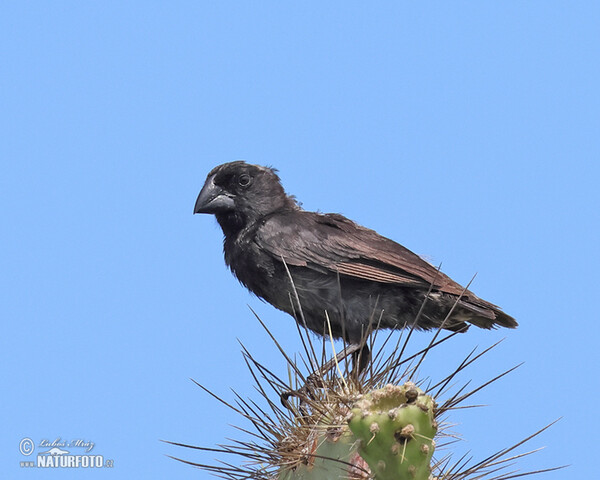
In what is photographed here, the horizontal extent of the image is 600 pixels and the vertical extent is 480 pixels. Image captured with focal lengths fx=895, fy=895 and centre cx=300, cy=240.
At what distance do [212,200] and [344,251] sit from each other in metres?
1.11

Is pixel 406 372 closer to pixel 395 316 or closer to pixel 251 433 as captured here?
pixel 251 433

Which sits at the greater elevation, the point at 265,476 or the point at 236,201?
the point at 236,201

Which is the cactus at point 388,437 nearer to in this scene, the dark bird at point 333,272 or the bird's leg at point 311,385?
the bird's leg at point 311,385

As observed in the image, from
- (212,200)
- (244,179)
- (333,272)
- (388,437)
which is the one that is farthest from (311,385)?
(244,179)

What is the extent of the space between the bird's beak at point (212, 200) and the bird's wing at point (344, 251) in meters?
0.36

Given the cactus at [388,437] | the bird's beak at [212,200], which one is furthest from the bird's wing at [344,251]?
the cactus at [388,437]

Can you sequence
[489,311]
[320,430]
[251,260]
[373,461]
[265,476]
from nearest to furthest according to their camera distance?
[373,461] → [320,430] → [265,476] → [489,311] → [251,260]

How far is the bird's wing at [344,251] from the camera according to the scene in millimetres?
5805

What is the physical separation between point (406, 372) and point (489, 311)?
206 centimetres

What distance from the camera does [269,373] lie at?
13.1 ft

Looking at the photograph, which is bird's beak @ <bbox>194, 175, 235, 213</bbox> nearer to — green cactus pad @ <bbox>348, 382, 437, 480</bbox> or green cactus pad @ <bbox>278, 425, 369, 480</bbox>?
green cactus pad @ <bbox>278, 425, 369, 480</bbox>

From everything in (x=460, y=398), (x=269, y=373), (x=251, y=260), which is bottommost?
(x=460, y=398)

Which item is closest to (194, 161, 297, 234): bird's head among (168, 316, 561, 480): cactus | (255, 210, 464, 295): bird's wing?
(255, 210, 464, 295): bird's wing

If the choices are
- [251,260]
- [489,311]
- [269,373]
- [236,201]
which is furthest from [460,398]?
[236,201]
